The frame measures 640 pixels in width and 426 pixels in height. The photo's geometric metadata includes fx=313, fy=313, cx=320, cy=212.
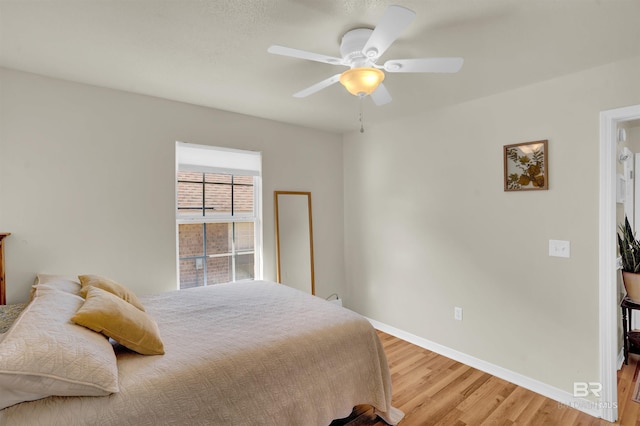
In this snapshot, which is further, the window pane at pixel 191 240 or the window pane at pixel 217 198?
the window pane at pixel 217 198

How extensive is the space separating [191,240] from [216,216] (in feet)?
1.11

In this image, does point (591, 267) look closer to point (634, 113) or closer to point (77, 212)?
point (634, 113)

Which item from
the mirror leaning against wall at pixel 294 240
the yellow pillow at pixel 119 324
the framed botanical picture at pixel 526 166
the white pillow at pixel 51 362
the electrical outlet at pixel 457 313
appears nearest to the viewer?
the white pillow at pixel 51 362

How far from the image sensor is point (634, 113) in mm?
2037

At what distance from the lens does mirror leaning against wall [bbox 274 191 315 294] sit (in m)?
3.57

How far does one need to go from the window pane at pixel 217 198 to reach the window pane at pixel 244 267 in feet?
1.72

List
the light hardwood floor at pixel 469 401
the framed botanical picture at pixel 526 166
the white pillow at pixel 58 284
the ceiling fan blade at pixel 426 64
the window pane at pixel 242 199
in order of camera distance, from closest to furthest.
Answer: the ceiling fan blade at pixel 426 64, the white pillow at pixel 58 284, the light hardwood floor at pixel 469 401, the framed botanical picture at pixel 526 166, the window pane at pixel 242 199

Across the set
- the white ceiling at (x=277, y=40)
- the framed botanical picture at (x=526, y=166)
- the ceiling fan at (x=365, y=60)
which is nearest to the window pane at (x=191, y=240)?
the white ceiling at (x=277, y=40)

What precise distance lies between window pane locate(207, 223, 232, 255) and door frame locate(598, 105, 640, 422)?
3139 millimetres

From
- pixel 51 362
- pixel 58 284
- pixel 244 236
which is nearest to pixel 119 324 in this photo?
pixel 51 362

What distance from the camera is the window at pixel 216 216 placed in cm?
304

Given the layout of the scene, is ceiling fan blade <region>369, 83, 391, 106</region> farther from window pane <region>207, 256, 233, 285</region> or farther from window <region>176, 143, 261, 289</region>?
window pane <region>207, 256, 233, 285</region>

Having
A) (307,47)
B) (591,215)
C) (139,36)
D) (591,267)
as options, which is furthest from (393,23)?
(591,267)

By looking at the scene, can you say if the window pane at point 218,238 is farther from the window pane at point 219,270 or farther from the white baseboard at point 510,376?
the white baseboard at point 510,376
